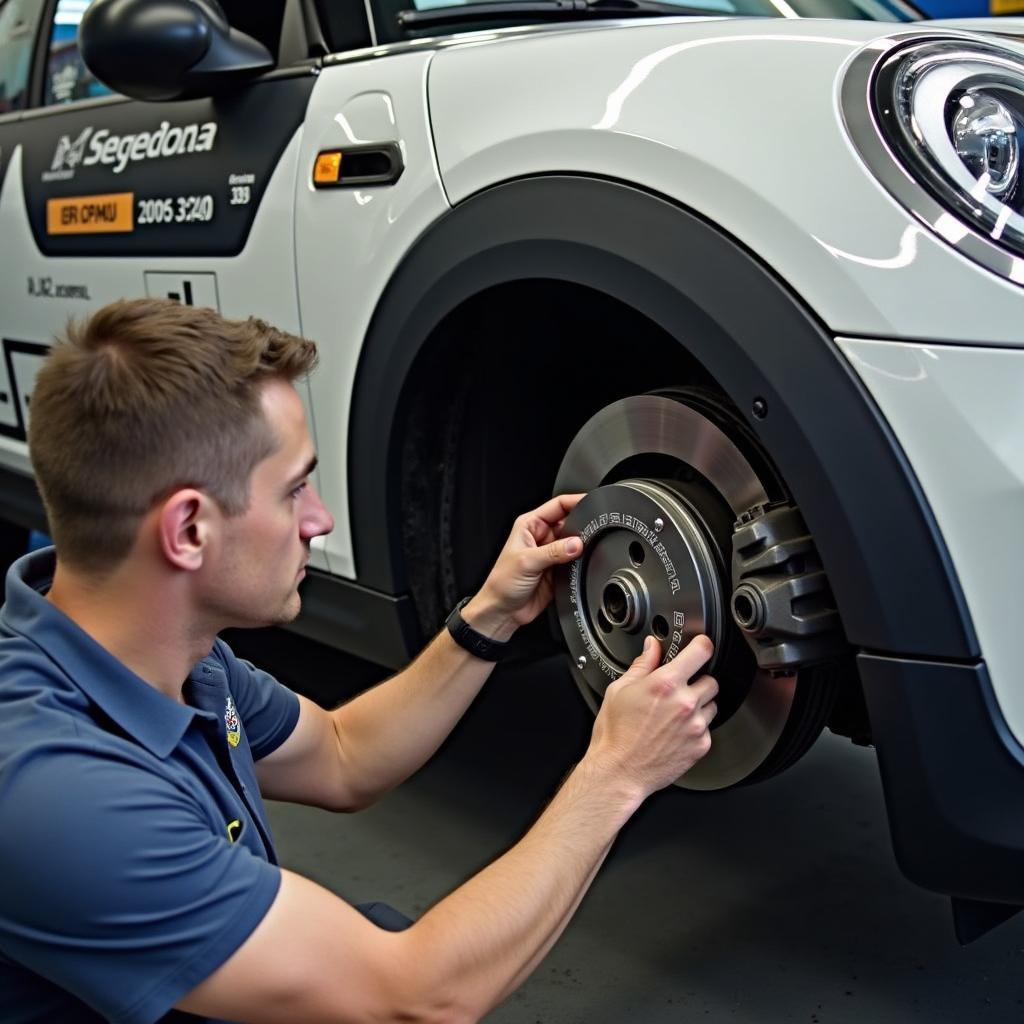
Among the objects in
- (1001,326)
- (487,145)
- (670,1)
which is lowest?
(1001,326)

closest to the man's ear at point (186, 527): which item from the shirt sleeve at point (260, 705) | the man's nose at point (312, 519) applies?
the man's nose at point (312, 519)

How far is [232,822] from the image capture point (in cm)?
113

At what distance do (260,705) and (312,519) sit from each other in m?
0.33

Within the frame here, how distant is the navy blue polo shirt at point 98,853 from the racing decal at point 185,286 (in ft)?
3.02

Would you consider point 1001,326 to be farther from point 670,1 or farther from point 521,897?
point 670,1

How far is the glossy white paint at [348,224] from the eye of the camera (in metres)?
1.54

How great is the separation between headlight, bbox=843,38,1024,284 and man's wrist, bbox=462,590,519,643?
640 millimetres

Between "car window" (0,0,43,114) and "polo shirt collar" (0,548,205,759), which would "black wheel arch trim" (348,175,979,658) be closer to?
"polo shirt collar" (0,548,205,759)

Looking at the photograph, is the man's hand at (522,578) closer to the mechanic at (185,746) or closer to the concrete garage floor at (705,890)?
the mechanic at (185,746)

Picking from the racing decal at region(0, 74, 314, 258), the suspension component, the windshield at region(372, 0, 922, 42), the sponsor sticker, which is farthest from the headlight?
the sponsor sticker

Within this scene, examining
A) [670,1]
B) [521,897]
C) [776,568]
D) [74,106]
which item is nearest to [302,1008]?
[521,897]

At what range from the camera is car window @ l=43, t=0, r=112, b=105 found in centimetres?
238

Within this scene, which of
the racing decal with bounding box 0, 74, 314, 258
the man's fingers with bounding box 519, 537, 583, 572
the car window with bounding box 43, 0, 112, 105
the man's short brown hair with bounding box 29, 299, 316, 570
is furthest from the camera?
the car window with bounding box 43, 0, 112, 105

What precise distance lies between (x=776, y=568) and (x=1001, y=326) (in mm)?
289
